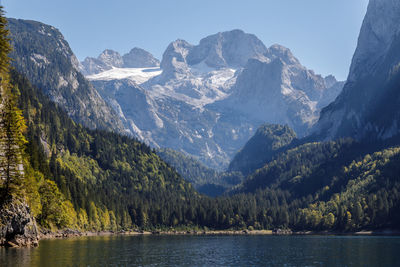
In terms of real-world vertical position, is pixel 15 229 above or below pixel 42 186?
below

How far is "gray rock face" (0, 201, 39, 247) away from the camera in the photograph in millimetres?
108206

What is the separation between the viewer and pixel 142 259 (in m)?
109

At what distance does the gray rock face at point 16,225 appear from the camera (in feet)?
355

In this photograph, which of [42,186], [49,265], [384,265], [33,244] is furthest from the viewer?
[42,186]

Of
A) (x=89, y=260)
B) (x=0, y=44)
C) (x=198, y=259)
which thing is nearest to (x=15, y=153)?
(x=0, y=44)

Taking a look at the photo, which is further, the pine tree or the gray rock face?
the pine tree

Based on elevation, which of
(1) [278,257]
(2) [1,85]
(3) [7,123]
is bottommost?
(1) [278,257]

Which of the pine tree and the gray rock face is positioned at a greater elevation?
the pine tree

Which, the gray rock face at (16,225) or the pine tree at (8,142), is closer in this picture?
the gray rock face at (16,225)

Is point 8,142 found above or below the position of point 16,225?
above

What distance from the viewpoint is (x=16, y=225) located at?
365 feet

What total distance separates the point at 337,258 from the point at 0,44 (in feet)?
316

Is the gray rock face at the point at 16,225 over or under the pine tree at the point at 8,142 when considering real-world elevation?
under

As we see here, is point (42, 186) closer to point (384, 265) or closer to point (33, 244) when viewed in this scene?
point (33, 244)
